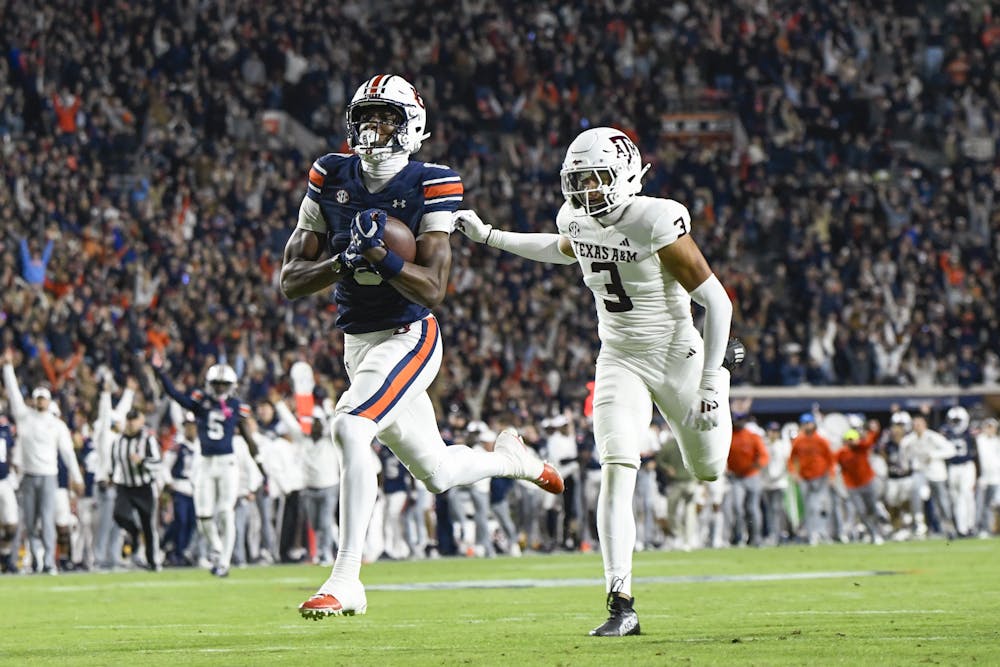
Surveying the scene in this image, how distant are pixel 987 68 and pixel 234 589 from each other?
961 inches

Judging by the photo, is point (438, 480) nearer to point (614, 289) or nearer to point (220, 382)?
point (614, 289)

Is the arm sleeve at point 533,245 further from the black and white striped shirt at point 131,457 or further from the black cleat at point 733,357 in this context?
the black and white striped shirt at point 131,457

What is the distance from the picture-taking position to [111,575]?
1689 cm

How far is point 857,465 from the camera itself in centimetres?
2294

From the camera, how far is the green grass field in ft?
21.8

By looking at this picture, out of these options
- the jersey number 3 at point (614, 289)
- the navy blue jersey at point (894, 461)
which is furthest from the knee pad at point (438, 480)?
the navy blue jersey at point (894, 461)

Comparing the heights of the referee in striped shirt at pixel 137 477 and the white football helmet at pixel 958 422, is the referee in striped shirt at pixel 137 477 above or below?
below

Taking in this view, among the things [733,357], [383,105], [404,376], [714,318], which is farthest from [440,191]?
[733,357]

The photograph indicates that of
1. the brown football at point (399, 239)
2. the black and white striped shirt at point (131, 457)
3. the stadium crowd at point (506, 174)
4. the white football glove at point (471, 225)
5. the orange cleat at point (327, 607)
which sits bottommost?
the orange cleat at point (327, 607)

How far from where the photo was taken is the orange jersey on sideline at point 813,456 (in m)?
22.8

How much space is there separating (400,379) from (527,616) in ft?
8.15

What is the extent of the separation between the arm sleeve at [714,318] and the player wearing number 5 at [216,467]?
9.44 meters

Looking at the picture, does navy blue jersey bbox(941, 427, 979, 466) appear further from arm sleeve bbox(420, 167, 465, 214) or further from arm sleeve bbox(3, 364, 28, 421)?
arm sleeve bbox(420, 167, 465, 214)

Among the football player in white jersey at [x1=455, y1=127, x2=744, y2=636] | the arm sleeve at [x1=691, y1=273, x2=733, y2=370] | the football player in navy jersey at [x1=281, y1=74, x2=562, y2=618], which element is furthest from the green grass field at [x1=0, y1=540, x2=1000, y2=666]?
the arm sleeve at [x1=691, y1=273, x2=733, y2=370]
